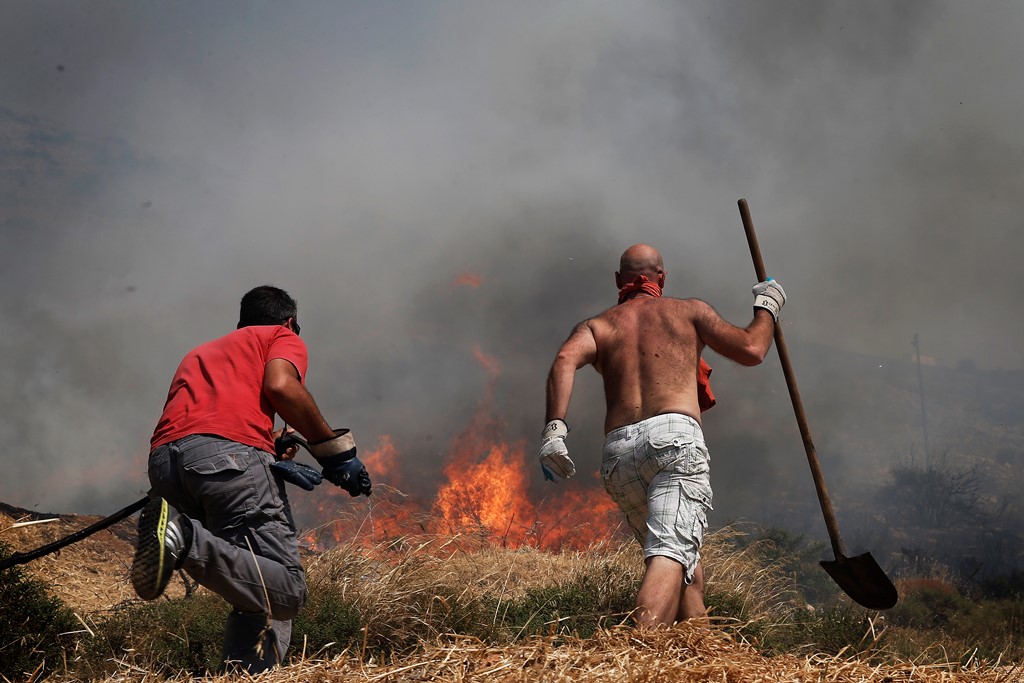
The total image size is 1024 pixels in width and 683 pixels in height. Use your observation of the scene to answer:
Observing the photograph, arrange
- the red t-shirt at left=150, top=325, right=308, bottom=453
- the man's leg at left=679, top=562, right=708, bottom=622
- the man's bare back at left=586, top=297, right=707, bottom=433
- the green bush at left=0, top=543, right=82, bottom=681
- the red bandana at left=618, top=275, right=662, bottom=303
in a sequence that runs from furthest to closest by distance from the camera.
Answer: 1. the red bandana at left=618, top=275, right=662, bottom=303
2. the man's bare back at left=586, top=297, right=707, bottom=433
3. the green bush at left=0, top=543, right=82, bottom=681
4. the man's leg at left=679, top=562, right=708, bottom=622
5. the red t-shirt at left=150, top=325, right=308, bottom=453

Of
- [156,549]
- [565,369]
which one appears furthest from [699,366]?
[156,549]

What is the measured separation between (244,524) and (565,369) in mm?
1702

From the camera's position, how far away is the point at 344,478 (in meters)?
3.79

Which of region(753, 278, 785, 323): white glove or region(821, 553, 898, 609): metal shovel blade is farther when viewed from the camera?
region(821, 553, 898, 609): metal shovel blade

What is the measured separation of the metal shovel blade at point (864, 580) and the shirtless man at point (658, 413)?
4.18ft

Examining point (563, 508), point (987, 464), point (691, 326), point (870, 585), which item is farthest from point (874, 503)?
point (691, 326)

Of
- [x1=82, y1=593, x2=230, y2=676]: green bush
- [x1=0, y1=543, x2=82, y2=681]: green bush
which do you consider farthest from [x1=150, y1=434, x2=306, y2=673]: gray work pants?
[x1=82, y1=593, x2=230, y2=676]: green bush

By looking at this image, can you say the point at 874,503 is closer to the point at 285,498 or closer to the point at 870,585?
the point at 870,585

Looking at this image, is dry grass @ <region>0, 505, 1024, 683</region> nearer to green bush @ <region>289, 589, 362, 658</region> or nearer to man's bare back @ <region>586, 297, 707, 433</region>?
green bush @ <region>289, 589, 362, 658</region>

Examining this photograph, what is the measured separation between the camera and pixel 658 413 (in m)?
4.07

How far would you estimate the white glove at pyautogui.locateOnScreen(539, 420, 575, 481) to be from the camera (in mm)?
4121

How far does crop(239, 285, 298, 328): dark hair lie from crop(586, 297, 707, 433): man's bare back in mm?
1611

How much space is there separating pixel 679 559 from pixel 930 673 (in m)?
1.15

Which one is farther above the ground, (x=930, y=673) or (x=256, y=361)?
(x=256, y=361)
